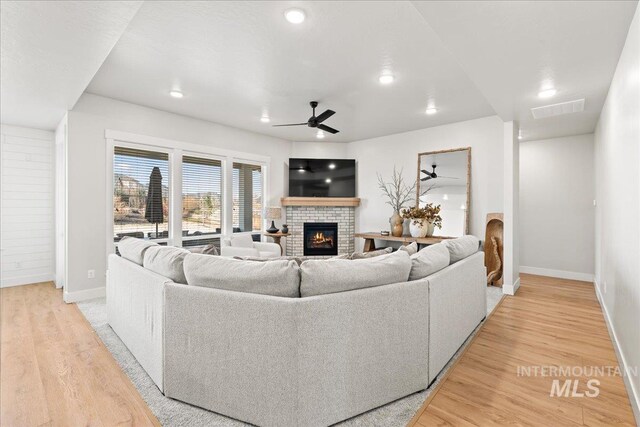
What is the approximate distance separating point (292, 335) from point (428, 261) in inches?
45.4

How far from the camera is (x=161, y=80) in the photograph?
3.64m

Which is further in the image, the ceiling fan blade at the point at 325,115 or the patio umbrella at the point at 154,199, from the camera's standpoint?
the patio umbrella at the point at 154,199

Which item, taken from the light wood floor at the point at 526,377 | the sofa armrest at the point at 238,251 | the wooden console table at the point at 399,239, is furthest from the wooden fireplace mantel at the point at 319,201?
the light wood floor at the point at 526,377

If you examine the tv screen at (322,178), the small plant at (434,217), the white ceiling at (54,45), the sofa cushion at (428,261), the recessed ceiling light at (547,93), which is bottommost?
the sofa cushion at (428,261)

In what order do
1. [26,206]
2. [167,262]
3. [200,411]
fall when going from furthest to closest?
[26,206] → [167,262] → [200,411]

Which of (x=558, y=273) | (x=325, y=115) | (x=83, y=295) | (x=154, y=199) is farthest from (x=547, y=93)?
(x=83, y=295)

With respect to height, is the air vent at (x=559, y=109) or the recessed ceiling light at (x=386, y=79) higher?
the recessed ceiling light at (x=386, y=79)

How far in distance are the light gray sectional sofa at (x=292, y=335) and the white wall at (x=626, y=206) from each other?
1.19 meters

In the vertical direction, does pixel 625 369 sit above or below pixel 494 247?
below

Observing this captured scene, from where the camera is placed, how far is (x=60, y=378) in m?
2.21

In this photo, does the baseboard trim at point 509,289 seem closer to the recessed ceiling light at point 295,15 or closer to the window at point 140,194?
the recessed ceiling light at point 295,15

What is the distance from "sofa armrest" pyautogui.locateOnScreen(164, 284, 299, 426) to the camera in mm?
1618

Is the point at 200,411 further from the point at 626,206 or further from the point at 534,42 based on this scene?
the point at 534,42

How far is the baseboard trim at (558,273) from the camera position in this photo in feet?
17.0
